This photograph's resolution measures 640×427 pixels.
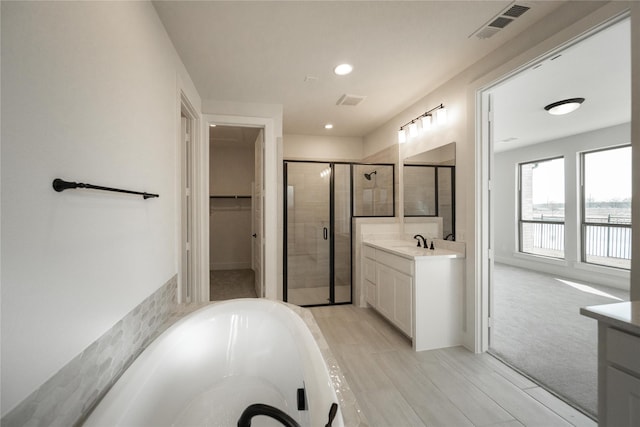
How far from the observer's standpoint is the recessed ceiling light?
2482mm

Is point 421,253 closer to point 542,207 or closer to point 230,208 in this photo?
point 230,208

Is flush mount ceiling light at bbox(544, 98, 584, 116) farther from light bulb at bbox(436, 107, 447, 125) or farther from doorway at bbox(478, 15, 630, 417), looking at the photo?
light bulb at bbox(436, 107, 447, 125)

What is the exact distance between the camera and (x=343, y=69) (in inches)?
99.9

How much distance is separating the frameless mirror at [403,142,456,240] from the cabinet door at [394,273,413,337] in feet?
2.07

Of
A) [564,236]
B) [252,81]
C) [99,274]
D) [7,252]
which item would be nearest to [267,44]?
[252,81]

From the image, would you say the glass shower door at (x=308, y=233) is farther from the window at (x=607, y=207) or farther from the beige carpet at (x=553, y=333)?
the window at (x=607, y=207)

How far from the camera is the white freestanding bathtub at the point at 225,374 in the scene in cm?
104

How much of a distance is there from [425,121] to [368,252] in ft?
5.38

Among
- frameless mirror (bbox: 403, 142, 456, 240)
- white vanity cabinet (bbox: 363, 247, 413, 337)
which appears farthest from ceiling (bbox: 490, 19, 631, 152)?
white vanity cabinet (bbox: 363, 247, 413, 337)

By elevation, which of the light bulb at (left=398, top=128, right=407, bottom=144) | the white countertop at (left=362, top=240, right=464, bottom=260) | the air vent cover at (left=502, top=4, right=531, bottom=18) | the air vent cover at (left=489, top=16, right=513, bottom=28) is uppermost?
the air vent cover at (left=489, top=16, right=513, bottom=28)

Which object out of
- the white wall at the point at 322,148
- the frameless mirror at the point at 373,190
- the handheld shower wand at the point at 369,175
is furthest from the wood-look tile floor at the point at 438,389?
the white wall at the point at 322,148

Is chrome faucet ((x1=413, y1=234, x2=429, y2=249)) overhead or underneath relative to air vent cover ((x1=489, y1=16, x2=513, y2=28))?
underneath

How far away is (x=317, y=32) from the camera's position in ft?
6.56

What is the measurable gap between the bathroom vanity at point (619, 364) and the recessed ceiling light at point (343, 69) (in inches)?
90.6
